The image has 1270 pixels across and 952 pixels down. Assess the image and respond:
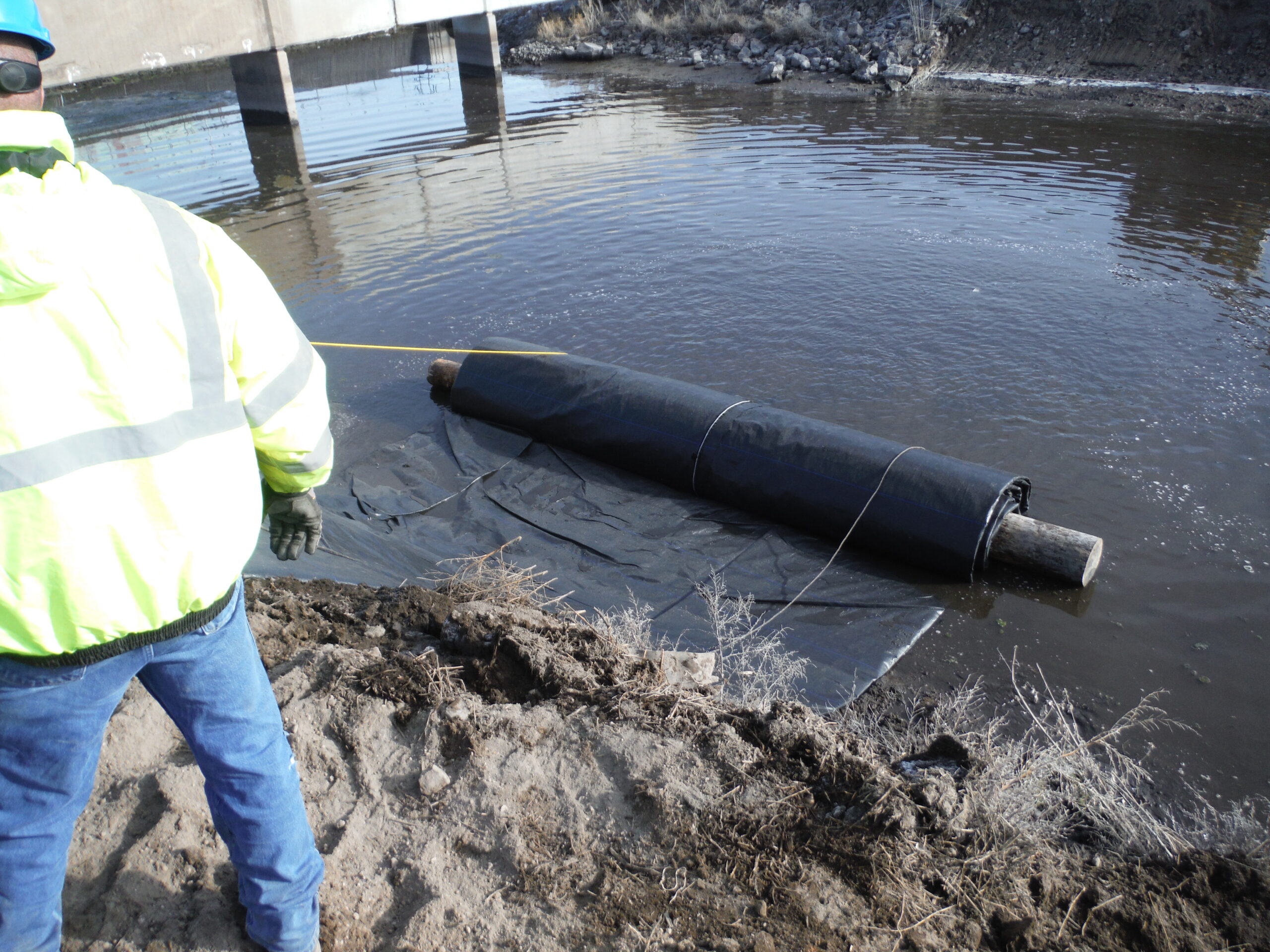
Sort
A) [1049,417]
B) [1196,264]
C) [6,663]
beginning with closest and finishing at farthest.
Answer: [6,663] < [1049,417] < [1196,264]

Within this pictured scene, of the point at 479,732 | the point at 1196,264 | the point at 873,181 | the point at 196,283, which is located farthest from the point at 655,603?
the point at 873,181

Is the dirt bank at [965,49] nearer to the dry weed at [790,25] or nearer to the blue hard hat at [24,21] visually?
the dry weed at [790,25]

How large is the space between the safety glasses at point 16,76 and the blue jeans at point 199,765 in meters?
1.24

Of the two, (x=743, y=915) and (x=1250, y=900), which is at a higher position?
(x=743, y=915)

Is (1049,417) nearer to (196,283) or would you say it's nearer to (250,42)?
(196,283)

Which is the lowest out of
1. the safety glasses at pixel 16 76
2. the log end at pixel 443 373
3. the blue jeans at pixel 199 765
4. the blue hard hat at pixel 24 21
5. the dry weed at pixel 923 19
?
the log end at pixel 443 373

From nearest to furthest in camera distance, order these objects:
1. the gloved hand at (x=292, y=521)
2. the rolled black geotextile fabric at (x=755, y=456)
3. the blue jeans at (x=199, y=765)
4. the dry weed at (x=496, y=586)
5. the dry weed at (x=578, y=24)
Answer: the blue jeans at (x=199, y=765), the gloved hand at (x=292, y=521), the dry weed at (x=496, y=586), the rolled black geotextile fabric at (x=755, y=456), the dry weed at (x=578, y=24)

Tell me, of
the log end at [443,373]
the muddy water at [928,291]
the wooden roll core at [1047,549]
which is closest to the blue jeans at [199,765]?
the muddy water at [928,291]

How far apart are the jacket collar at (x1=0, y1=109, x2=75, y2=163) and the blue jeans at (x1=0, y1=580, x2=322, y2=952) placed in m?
1.11

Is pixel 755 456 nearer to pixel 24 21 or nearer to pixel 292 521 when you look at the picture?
pixel 292 521

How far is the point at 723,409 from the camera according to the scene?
6043 mm

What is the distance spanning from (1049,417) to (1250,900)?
15.6ft

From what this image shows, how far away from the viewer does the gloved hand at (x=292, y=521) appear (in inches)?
97.5

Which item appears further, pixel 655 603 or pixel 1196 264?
pixel 1196 264
